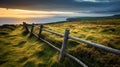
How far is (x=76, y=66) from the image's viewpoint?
6305mm

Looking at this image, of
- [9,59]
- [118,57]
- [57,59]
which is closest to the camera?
[118,57]

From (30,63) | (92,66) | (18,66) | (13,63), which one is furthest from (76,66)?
(13,63)

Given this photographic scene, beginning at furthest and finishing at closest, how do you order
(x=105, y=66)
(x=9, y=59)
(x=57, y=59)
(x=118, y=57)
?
(x=9, y=59)
(x=57, y=59)
(x=118, y=57)
(x=105, y=66)

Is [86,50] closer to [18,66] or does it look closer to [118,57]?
[118,57]

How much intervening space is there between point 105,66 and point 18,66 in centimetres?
420

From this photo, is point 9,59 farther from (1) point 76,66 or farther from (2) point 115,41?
(2) point 115,41

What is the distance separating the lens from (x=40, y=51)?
8773 millimetres

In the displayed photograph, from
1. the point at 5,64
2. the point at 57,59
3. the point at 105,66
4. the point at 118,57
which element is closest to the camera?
the point at 105,66

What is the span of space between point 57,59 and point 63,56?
53cm

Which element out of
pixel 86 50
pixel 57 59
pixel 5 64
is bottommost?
pixel 5 64

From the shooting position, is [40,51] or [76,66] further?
[40,51]

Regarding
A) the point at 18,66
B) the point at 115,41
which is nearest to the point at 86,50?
the point at 115,41

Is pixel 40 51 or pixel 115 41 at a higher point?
pixel 115 41

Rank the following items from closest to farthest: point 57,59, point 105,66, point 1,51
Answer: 1. point 105,66
2. point 57,59
3. point 1,51
